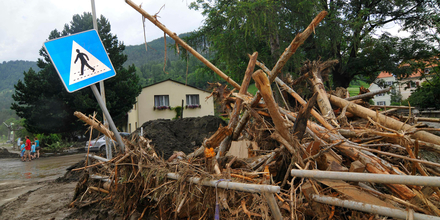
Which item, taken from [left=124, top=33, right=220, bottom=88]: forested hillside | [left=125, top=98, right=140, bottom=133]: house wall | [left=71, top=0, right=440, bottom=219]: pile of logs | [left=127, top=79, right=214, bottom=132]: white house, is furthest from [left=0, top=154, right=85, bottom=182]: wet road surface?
[left=125, top=98, right=140, bottom=133]: house wall

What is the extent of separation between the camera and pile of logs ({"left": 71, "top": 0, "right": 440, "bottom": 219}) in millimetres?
1986

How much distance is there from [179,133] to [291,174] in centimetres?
541

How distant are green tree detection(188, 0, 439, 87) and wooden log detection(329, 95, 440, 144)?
7075mm

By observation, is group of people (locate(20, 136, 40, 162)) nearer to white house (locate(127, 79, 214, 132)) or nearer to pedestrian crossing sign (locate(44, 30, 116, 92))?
white house (locate(127, 79, 214, 132))

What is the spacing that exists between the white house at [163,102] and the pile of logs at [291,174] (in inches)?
1002

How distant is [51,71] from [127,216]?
21.2 metres

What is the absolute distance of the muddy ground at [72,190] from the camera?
4590mm

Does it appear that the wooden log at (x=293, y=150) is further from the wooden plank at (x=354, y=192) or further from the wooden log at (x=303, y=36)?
→ the wooden log at (x=303, y=36)

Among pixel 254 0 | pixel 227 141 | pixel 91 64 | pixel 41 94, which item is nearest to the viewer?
pixel 227 141

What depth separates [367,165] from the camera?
2.55m

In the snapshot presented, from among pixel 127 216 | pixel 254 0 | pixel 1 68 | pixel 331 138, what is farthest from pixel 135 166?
pixel 1 68

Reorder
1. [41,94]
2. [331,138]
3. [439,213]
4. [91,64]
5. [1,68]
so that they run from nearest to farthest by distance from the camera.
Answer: [439,213], [331,138], [91,64], [41,94], [1,68]

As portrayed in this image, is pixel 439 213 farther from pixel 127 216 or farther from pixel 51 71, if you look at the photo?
pixel 51 71

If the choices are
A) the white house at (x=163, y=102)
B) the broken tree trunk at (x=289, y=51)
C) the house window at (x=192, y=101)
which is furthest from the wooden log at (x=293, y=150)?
the house window at (x=192, y=101)
